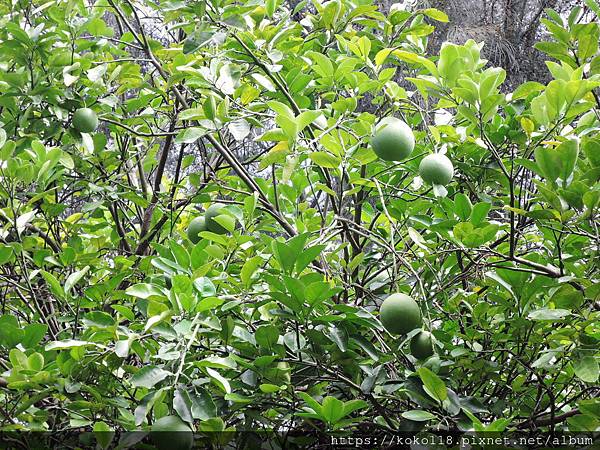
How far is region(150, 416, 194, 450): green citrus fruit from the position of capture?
998 millimetres

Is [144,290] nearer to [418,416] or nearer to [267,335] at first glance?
[267,335]

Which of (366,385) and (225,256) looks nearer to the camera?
(366,385)

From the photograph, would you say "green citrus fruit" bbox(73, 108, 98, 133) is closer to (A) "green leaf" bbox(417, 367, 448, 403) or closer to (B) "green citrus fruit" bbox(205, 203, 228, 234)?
(B) "green citrus fruit" bbox(205, 203, 228, 234)

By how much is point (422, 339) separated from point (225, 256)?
43 cm

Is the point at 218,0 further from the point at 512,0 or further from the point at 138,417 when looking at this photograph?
the point at 512,0

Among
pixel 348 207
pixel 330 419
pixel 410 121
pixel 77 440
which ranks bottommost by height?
pixel 77 440

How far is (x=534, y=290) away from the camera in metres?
1.24

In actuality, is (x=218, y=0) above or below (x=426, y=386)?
above

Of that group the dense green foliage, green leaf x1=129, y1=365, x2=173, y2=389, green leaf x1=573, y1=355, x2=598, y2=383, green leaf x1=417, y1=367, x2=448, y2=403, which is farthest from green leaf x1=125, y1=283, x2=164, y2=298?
green leaf x1=573, y1=355, x2=598, y2=383

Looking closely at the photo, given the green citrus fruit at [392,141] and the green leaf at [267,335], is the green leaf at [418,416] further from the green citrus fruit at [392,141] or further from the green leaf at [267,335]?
the green citrus fruit at [392,141]

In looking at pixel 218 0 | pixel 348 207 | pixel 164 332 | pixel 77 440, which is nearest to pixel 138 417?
pixel 164 332

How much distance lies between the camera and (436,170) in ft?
4.16

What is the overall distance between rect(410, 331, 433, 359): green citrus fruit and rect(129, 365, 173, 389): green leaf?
43 cm

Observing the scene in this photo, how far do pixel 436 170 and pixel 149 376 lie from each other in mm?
629
